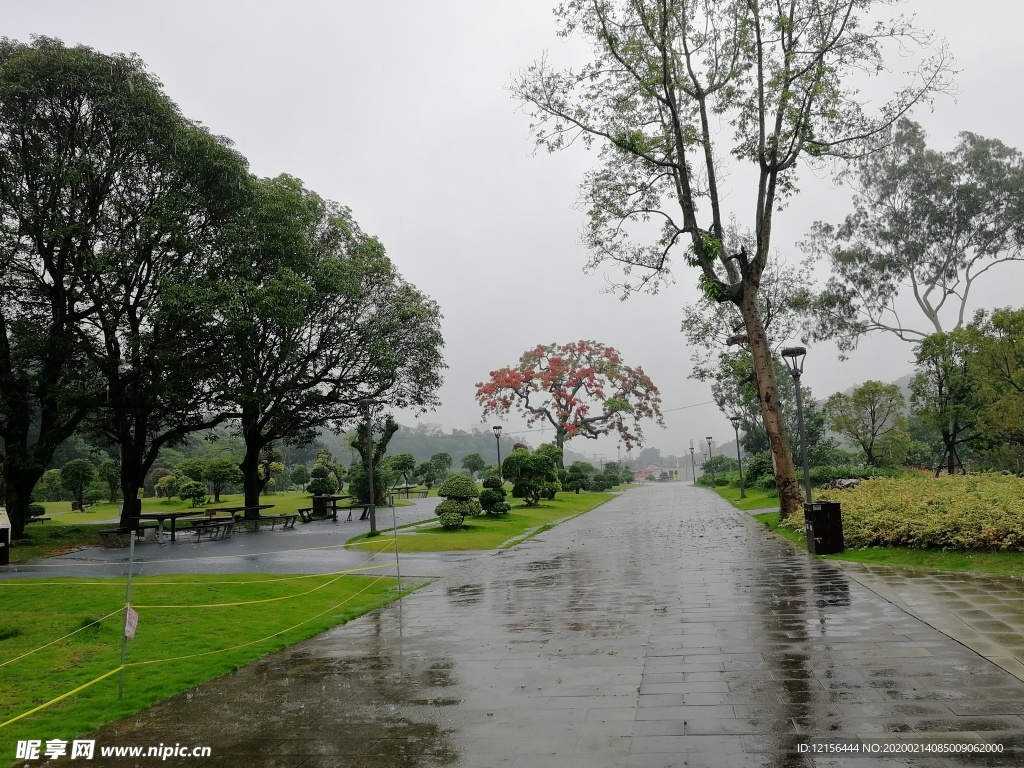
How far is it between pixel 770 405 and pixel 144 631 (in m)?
13.4

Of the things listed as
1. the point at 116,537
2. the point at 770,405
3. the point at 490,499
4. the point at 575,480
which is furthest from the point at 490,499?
the point at 575,480

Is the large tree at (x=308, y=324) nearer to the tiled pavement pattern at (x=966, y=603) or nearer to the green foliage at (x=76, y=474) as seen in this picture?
the green foliage at (x=76, y=474)

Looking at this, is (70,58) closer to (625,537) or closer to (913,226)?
(625,537)

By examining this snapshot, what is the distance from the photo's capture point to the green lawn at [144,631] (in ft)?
15.9

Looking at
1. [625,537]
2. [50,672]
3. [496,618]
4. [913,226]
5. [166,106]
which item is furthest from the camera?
[913,226]

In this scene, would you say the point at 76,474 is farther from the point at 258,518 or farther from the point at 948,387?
the point at 948,387

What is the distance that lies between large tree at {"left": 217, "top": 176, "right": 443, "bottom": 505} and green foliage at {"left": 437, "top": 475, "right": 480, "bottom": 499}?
587 centimetres

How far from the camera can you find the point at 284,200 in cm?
2077

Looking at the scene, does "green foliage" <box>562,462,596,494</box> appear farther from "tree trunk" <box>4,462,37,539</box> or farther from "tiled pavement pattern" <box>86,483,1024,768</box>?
"tiled pavement pattern" <box>86,483,1024,768</box>

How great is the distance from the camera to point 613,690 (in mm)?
4531

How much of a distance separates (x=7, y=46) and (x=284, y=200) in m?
7.62

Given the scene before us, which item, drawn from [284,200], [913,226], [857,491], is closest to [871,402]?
[913,226]

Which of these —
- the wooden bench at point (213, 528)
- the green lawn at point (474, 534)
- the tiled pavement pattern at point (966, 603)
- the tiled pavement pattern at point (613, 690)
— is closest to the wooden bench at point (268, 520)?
the wooden bench at point (213, 528)

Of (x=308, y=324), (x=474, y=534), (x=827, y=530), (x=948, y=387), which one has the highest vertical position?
(x=308, y=324)
